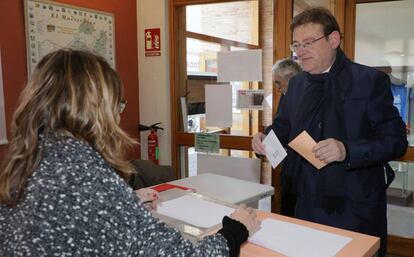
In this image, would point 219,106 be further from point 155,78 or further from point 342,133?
point 342,133

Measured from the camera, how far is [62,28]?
9.96 feet

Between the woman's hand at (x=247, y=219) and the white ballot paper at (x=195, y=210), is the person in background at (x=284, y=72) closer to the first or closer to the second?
the white ballot paper at (x=195, y=210)

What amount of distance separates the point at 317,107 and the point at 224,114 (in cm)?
167

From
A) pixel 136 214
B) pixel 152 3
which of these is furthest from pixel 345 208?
pixel 152 3

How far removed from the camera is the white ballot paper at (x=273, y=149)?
5.91 feet

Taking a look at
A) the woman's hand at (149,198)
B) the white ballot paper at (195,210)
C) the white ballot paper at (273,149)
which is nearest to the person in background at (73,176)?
the white ballot paper at (195,210)

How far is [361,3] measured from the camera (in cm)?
284

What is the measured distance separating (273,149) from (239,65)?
5.17 feet

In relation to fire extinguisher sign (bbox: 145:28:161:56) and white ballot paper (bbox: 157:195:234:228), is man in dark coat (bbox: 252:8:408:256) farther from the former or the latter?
fire extinguisher sign (bbox: 145:28:161:56)

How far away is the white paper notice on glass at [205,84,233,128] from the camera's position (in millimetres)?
3385

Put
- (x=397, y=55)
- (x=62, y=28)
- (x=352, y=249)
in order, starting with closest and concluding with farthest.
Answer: (x=352, y=249), (x=397, y=55), (x=62, y=28)

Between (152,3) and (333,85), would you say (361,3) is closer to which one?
(333,85)

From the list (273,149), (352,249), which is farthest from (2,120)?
(352,249)

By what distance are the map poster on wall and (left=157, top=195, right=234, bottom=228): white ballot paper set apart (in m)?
1.51
